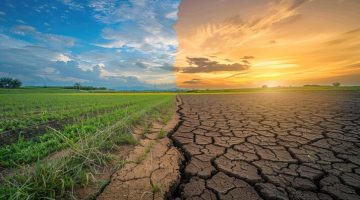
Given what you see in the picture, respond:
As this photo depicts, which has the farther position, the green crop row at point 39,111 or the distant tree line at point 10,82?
the distant tree line at point 10,82

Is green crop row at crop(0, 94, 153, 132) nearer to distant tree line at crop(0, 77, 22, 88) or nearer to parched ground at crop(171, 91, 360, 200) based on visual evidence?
parched ground at crop(171, 91, 360, 200)

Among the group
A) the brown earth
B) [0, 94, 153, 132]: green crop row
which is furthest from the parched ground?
[0, 94, 153, 132]: green crop row

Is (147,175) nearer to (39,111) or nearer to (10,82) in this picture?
(39,111)

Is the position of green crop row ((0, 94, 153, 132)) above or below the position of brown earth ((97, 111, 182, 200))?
above

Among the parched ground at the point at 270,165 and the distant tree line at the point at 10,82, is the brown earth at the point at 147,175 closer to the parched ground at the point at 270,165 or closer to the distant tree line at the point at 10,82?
the parched ground at the point at 270,165

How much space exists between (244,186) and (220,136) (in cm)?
201

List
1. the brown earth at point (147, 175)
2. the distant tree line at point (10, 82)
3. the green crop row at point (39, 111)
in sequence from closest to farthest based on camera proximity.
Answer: the brown earth at point (147, 175), the green crop row at point (39, 111), the distant tree line at point (10, 82)

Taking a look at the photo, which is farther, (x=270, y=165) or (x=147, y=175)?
(x=270, y=165)

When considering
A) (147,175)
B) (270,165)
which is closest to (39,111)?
(147,175)

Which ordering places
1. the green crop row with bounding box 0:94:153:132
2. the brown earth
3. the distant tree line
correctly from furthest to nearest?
the distant tree line → the green crop row with bounding box 0:94:153:132 → the brown earth

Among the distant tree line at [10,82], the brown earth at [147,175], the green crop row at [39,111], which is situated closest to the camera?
the brown earth at [147,175]

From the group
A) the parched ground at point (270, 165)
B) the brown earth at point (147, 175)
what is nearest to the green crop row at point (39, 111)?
the brown earth at point (147, 175)

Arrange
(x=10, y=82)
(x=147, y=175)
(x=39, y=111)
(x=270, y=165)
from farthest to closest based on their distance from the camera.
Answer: (x=10, y=82)
(x=39, y=111)
(x=270, y=165)
(x=147, y=175)

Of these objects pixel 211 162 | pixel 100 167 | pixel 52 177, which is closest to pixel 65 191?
pixel 52 177
